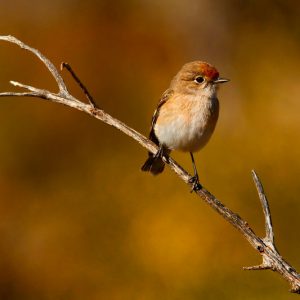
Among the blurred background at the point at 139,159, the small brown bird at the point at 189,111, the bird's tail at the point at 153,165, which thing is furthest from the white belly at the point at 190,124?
the blurred background at the point at 139,159

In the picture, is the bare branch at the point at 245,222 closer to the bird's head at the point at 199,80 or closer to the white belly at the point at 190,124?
the white belly at the point at 190,124

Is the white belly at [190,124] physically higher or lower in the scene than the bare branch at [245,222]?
higher

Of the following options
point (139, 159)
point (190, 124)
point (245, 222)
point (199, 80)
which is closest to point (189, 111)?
point (190, 124)

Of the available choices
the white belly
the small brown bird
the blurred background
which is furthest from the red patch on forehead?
the blurred background

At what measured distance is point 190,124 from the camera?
5.25 m

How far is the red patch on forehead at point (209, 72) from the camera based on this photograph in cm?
540

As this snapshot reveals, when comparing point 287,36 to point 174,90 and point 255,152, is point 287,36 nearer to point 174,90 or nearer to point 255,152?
point 255,152

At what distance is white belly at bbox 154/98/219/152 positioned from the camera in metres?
5.24

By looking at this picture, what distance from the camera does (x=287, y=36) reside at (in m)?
12.9

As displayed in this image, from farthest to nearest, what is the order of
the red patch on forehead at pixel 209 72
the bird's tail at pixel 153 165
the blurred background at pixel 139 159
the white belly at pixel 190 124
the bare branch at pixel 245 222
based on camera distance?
the blurred background at pixel 139 159
the bird's tail at pixel 153 165
the red patch on forehead at pixel 209 72
the white belly at pixel 190 124
the bare branch at pixel 245 222

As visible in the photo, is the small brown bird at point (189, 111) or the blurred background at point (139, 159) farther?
the blurred background at point (139, 159)

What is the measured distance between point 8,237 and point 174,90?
22.0 ft

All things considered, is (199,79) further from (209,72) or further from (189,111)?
(189,111)

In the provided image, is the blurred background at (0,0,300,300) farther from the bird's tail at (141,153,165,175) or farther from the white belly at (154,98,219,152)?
the white belly at (154,98,219,152)
